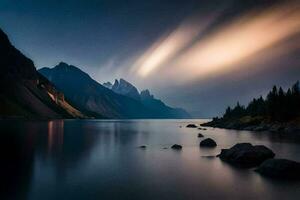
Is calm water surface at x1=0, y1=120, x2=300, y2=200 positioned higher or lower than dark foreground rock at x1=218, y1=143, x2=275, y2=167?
lower

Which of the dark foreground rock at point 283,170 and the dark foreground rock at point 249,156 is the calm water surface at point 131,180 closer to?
the dark foreground rock at point 283,170

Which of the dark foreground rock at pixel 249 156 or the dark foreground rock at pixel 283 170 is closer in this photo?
the dark foreground rock at pixel 283 170

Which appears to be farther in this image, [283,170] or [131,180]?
[283,170]

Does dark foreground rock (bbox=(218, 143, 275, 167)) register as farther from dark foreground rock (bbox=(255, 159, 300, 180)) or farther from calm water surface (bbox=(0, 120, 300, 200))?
dark foreground rock (bbox=(255, 159, 300, 180))

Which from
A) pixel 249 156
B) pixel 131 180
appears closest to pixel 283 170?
pixel 249 156

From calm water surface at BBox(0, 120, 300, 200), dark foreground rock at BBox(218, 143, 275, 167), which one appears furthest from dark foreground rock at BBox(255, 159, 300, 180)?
dark foreground rock at BBox(218, 143, 275, 167)

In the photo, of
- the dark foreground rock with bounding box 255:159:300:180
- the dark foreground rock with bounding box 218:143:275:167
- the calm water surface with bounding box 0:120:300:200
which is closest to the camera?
the calm water surface with bounding box 0:120:300:200

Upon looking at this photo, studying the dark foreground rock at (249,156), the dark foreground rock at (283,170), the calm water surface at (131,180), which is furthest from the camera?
the dark foreground rock at (249,156)

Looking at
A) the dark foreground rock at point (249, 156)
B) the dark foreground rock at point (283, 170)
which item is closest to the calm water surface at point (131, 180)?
the dark foreground rock at point (283, 170)

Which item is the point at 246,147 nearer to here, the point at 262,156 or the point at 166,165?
the point at 262,156

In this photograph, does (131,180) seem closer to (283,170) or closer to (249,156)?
(283,170)

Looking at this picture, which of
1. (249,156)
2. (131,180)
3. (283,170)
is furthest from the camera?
(249,156)

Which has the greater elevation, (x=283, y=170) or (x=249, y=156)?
(x=249, y=156)

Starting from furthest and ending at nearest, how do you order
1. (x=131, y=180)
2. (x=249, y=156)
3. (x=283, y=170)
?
(x=249, y=156) < (x=283, y=170) < (x=131, y=180)
